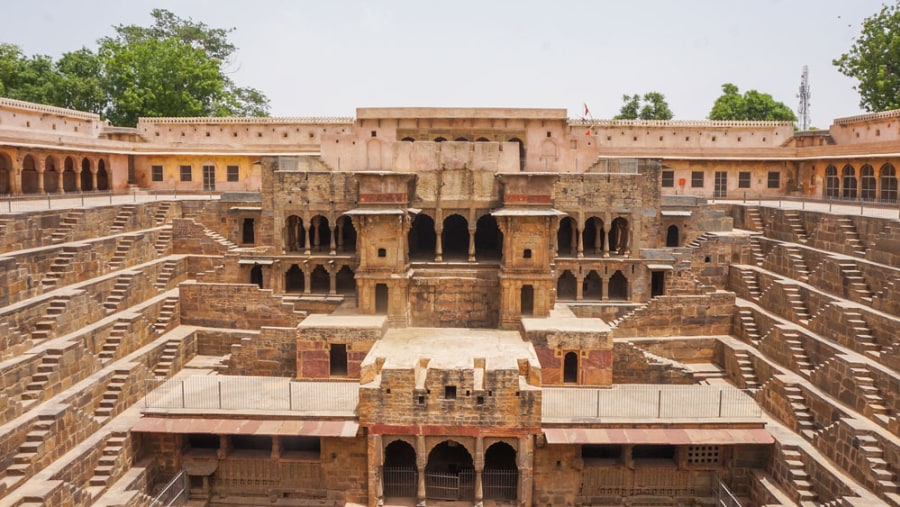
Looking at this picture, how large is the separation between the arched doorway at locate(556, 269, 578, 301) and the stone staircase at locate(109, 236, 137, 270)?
56.1 ft

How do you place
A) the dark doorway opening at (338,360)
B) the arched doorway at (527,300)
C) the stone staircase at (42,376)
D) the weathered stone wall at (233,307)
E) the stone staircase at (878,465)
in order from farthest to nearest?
the weathered stone wall at (233,307)
the arched doorway at (527,300)
the dark doorway opening at (338,360)
the stone staircase at (42,376)
the stone staircase at (878,465)

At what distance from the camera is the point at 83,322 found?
2170 cm

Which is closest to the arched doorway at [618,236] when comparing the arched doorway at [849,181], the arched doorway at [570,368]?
the arched doorway at [570,368]

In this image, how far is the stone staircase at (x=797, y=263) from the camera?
83.4 feet

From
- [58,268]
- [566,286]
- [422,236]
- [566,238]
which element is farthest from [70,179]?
[566,286]

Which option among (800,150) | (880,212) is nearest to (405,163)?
(880,212)

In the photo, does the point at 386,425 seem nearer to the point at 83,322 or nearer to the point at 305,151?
the point at 83,322

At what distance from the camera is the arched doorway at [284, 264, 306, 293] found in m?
30.0

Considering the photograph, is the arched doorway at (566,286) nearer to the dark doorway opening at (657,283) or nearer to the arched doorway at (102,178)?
the dark doorway opening at (657,283)

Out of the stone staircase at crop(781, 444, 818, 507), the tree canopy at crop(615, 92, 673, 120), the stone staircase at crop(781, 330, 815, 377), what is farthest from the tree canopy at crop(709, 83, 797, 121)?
the stone staircase at crop(781, 444, 818, 507)

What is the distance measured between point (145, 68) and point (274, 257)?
28982 millimetres

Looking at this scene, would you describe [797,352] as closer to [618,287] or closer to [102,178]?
[618,287]

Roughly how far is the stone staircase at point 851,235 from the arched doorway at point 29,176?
3622 centimetres

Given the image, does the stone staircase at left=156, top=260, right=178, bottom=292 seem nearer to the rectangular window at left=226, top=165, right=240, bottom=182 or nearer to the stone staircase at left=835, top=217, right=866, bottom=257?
the rectangular window at left=226, top=165, right=240, bottom=182
